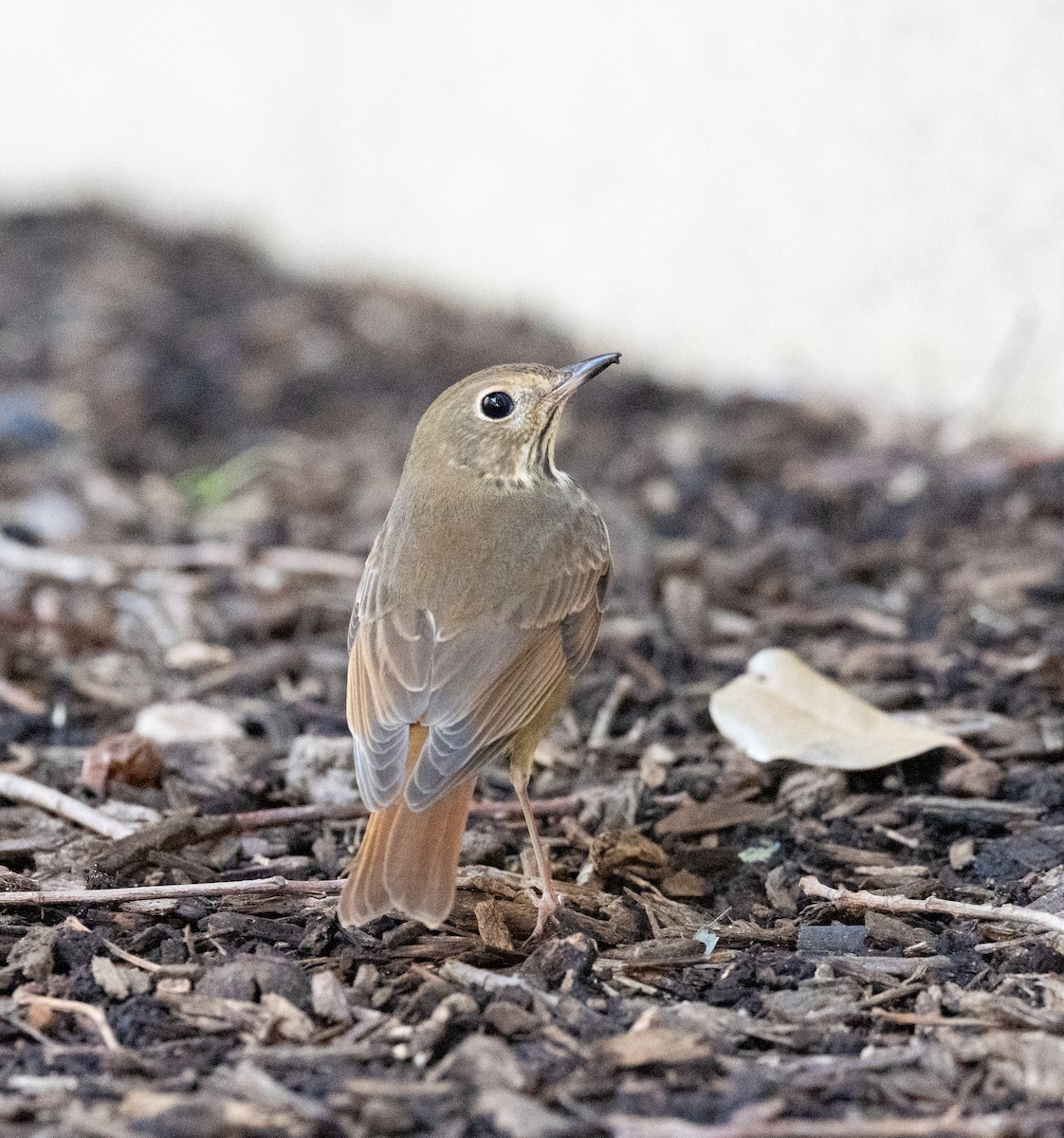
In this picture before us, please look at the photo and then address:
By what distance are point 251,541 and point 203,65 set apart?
662 cm

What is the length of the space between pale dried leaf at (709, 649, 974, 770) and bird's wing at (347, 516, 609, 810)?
0.59 m

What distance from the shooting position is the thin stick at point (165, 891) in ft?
11.8

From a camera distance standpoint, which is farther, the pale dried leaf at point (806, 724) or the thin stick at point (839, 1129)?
the pale dried leaf at point (806, 724)

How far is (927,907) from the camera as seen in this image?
3.55 meters

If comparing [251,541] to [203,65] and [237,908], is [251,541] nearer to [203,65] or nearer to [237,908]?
[237,908]

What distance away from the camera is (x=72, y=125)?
13.1 meters

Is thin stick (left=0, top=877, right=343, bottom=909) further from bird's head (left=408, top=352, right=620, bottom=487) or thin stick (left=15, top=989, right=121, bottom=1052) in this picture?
bird's head (left=408, top=352, right=620, bottom=487)

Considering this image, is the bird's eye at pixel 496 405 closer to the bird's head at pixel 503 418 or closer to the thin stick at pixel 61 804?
the bird's head at pixel 503 418

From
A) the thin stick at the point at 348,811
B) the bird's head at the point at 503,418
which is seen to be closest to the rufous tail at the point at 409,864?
the thin stick at the point at 348,811

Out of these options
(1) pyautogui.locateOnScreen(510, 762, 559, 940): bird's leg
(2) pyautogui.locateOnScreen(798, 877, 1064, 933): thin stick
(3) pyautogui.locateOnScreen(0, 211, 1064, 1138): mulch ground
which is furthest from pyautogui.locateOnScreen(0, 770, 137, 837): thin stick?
(2) pyautogui.locateOnScreen(798, 877, 1064, 933): thin stick

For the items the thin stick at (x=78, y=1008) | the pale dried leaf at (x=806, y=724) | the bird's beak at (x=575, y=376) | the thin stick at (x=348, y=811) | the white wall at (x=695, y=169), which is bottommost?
the thin stick at (x=78, y=1008)

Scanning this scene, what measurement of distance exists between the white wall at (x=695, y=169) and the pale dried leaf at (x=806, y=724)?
7.75 ft

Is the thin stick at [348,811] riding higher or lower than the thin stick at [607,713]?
lower

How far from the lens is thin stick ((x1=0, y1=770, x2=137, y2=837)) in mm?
4031
